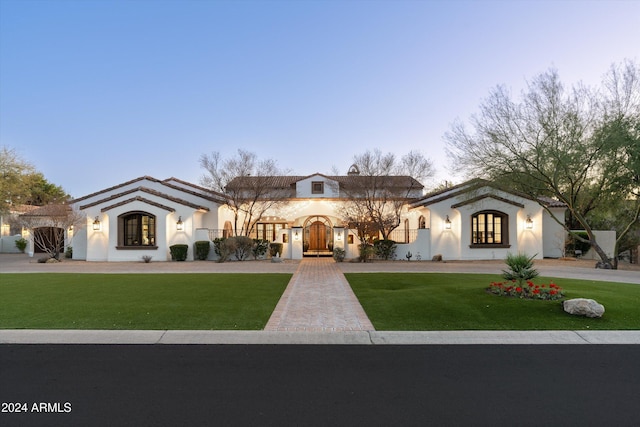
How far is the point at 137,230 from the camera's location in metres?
22.4

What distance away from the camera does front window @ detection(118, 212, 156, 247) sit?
22.3 metres

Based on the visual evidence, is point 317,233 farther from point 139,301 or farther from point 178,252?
point 139,301

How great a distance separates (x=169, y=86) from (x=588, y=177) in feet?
79.8

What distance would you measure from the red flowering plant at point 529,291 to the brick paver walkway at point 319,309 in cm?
385

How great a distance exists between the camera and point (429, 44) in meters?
16.6

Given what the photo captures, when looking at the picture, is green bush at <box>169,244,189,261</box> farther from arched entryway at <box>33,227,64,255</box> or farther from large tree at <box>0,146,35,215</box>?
large tree at <box>0,146,35,215</box>

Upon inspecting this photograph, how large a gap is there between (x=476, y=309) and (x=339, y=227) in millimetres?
14294

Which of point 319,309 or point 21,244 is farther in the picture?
point 21,244

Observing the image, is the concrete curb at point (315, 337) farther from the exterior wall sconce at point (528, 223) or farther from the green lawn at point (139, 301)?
the exterior wall sconce at point (528, 223)

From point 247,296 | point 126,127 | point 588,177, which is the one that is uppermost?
point 126,127
